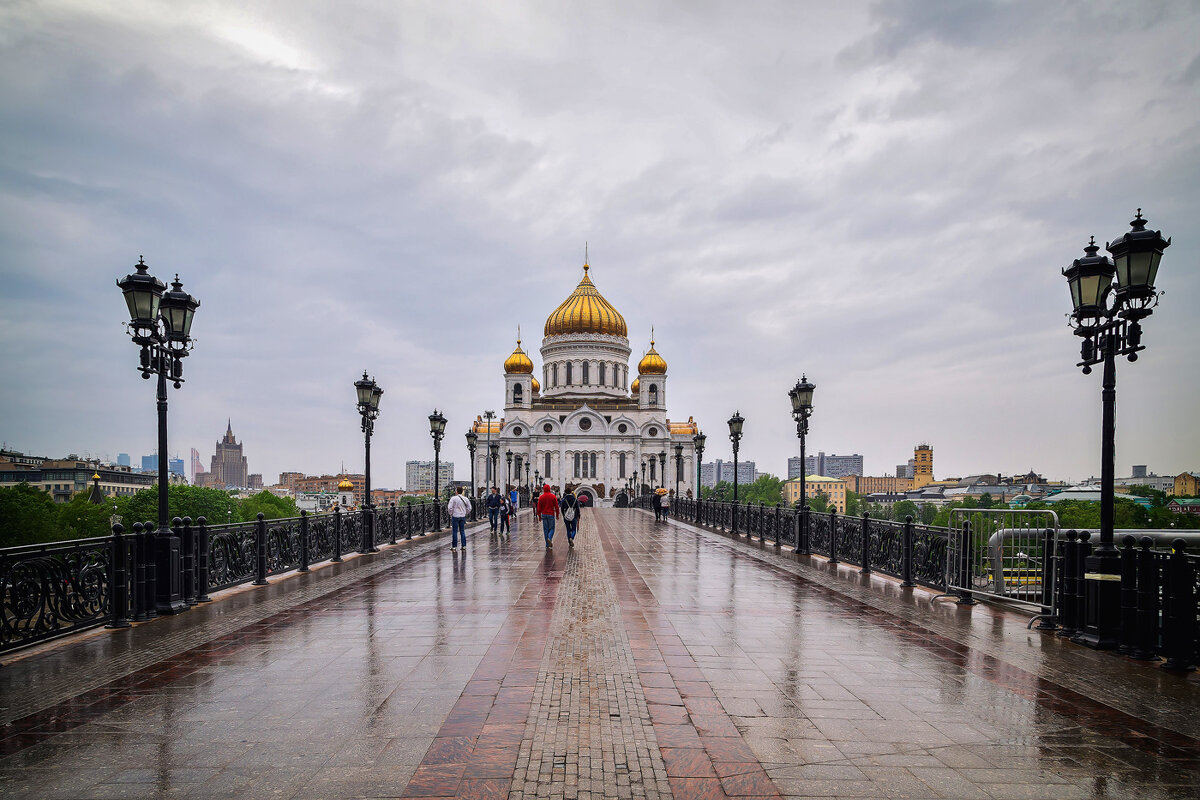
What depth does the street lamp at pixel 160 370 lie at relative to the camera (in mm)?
8945

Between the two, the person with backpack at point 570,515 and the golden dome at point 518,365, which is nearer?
the person with backpack at point 570,515

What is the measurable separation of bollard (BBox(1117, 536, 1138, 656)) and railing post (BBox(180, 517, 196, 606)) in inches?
424

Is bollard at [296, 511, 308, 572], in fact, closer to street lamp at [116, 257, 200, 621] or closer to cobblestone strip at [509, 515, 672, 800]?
street lamp at [116, 257, 200, 621]

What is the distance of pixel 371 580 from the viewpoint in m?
12.6

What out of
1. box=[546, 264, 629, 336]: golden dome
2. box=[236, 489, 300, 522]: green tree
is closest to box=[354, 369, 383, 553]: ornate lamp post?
box=[236, 489, 300, 522]: green tree

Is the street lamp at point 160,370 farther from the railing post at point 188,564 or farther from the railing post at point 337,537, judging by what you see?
the railing post at point 337,537

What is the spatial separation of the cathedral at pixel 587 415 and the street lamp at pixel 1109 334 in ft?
214

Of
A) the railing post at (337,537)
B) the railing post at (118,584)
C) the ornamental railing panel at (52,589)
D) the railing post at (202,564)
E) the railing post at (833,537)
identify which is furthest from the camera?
the railing post at (337,537)

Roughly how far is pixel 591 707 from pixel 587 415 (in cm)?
7022

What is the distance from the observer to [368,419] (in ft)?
61.3

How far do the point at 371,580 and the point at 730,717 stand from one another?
8822 millimetres

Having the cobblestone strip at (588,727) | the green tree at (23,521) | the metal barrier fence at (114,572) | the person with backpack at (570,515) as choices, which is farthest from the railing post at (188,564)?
the green tree at (23,521)

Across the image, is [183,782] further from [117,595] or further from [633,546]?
[633,546]

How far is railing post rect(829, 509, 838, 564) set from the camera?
15.2 m
